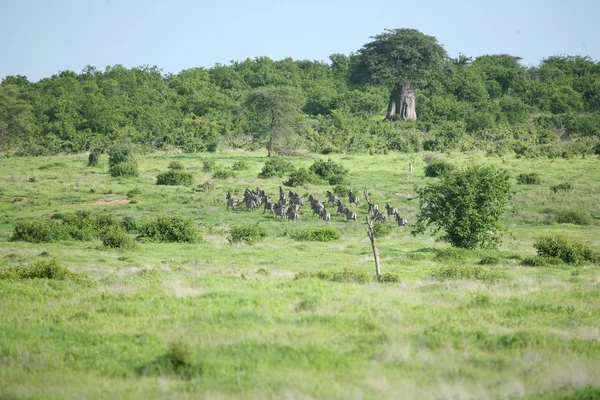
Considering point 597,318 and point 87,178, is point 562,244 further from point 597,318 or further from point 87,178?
point 87,178

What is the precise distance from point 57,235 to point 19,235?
1.50 metres

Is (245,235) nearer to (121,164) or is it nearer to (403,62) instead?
(121,164)

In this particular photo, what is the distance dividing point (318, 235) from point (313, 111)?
67972 millimetres

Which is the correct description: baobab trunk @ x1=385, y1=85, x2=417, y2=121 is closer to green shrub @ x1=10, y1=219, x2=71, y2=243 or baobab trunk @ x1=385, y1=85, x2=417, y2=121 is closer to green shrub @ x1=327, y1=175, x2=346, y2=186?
green shrub @ x1=327, y1=175, x2=346, y2=186

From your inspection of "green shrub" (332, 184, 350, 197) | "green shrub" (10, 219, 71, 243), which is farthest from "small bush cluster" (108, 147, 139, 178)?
"green shrub" (10, 219, 71, 243)

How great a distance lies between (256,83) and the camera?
4422 inches

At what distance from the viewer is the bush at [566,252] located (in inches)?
980

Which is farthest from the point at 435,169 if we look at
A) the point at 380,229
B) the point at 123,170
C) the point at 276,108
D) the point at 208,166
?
the point at 123,170

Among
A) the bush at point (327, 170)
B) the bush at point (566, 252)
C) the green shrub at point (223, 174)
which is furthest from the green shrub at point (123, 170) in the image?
the bush at point (566, 252)

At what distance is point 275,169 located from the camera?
53.8m

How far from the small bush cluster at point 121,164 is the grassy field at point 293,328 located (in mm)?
24650

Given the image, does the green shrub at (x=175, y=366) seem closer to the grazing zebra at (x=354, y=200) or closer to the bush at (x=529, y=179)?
the grazing zebra at (x=354, y=200)

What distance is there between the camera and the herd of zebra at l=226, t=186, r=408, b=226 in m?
37.6

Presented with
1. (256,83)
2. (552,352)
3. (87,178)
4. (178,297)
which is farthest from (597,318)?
(256,83)
